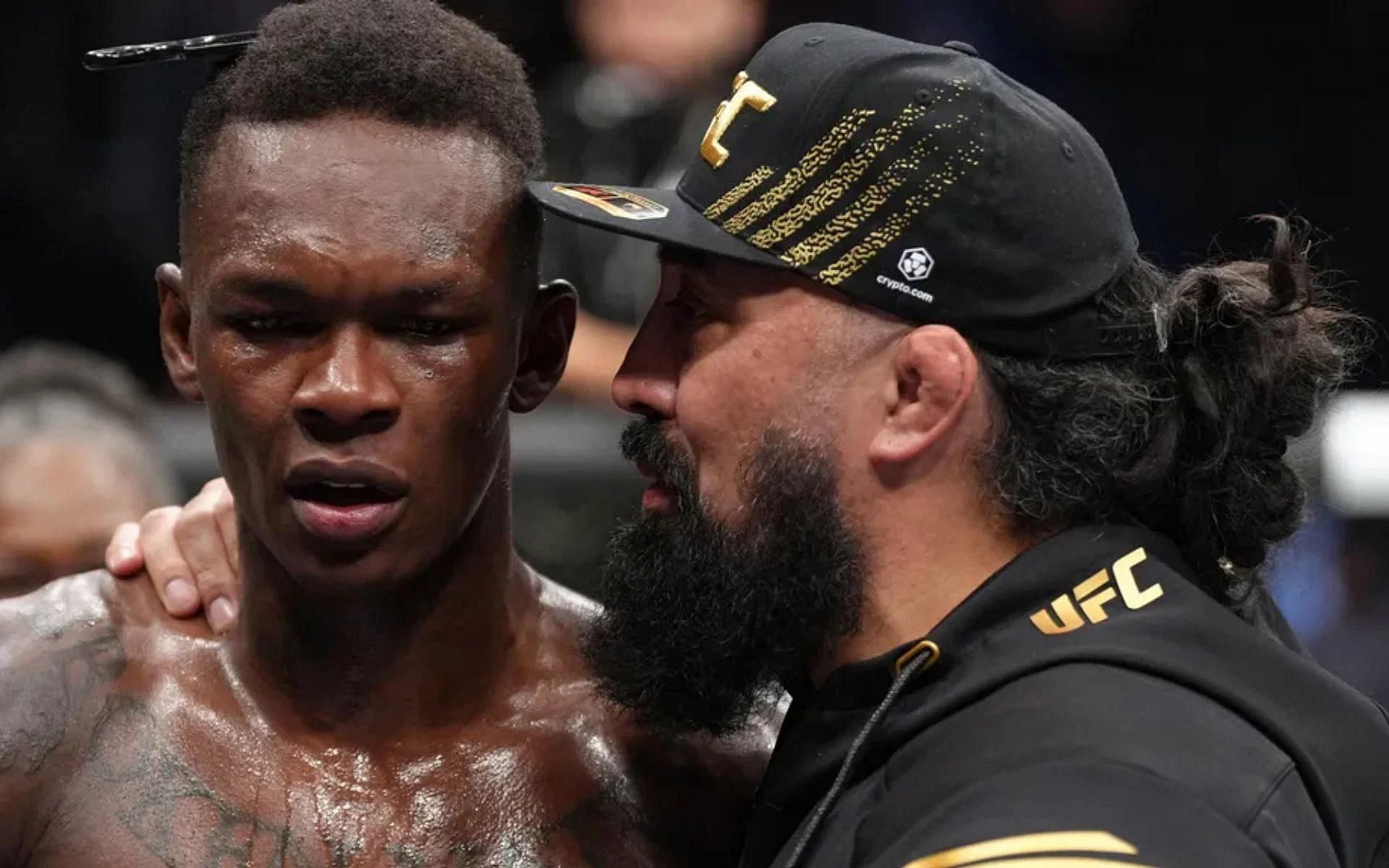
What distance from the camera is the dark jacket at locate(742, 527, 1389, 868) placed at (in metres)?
1.40

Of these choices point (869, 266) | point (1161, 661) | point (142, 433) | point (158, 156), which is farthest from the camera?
point (158, 156)

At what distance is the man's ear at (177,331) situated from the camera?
76.0 inches

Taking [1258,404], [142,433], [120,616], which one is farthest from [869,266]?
[142,433]

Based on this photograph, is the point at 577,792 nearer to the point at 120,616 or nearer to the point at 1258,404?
the point at 120,616

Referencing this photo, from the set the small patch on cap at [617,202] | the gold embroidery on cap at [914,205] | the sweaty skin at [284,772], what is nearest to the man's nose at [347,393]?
the small patch on cap at [617,202]

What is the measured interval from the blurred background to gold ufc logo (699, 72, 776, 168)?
5.42 ft

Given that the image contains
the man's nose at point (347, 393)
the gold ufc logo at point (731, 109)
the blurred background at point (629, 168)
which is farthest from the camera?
the blurred background at point (629, 168)

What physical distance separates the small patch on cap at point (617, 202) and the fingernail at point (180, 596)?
60cm

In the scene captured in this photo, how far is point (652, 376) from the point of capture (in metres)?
1.92

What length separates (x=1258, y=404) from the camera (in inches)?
72.8

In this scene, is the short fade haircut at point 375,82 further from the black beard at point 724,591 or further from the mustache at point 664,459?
the black beard at point 724,591

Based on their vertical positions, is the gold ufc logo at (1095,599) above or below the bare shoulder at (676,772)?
above

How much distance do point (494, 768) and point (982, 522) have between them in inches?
21.9

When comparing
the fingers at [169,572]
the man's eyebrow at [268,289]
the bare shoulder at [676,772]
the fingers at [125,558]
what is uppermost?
the man's eyebrow at [268,289]
